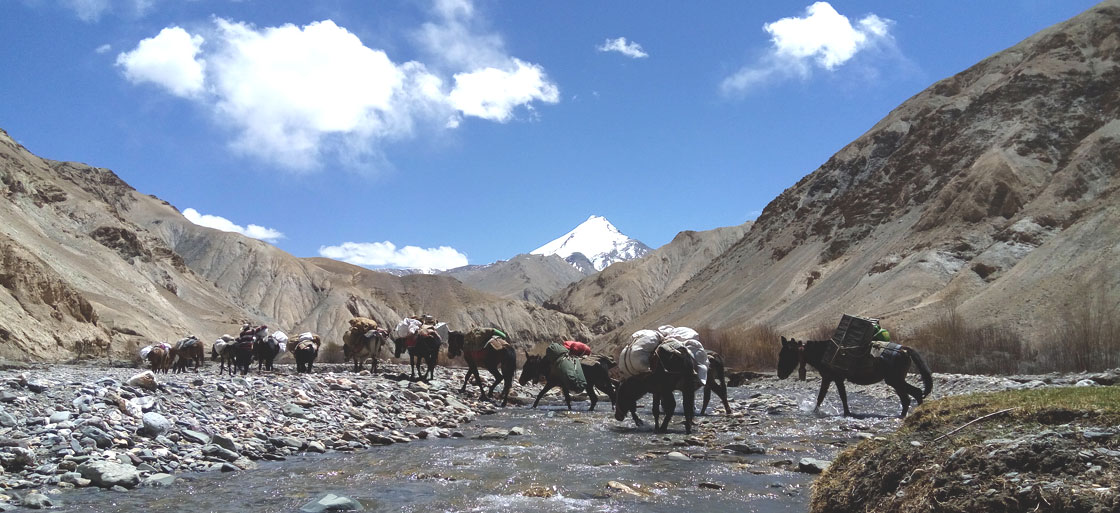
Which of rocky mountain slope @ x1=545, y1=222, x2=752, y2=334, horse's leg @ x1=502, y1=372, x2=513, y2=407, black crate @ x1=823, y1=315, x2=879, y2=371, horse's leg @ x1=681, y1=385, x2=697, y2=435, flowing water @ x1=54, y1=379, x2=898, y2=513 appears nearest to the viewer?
flowing water @ x1=54, y1=379, x2=898, y2=513

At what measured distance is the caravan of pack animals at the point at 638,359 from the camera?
43.3 feet

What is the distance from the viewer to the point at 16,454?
29.3 feet

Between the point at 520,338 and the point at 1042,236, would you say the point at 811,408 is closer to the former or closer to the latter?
the point at 1042,236

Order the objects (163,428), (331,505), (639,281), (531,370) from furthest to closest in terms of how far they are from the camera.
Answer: (639,281) < (531,370) < (163,428) < (331,505)

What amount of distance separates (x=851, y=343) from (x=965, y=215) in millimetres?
56617

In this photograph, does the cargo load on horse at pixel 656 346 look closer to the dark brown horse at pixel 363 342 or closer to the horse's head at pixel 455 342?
the horse's head at pixel 455 342

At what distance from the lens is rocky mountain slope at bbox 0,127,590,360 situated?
47219mm

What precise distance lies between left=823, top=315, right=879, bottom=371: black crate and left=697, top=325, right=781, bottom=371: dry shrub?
31.7m

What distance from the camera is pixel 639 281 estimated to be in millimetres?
171375

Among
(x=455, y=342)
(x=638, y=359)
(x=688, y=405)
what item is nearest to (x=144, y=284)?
(x=455, y=342)

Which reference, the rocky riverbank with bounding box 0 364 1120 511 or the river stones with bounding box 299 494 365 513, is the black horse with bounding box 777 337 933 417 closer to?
the rocky riverbank with bounding box 0 364 1120 511

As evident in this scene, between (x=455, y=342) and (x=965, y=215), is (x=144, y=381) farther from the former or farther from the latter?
(x=965, y=215)

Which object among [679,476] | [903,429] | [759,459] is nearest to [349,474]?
[679,476]

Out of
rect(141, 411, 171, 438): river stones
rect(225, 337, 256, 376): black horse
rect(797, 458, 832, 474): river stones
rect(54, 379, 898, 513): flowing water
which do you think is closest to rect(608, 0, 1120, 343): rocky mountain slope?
rect(54, 379, 898, 513): flowing water
